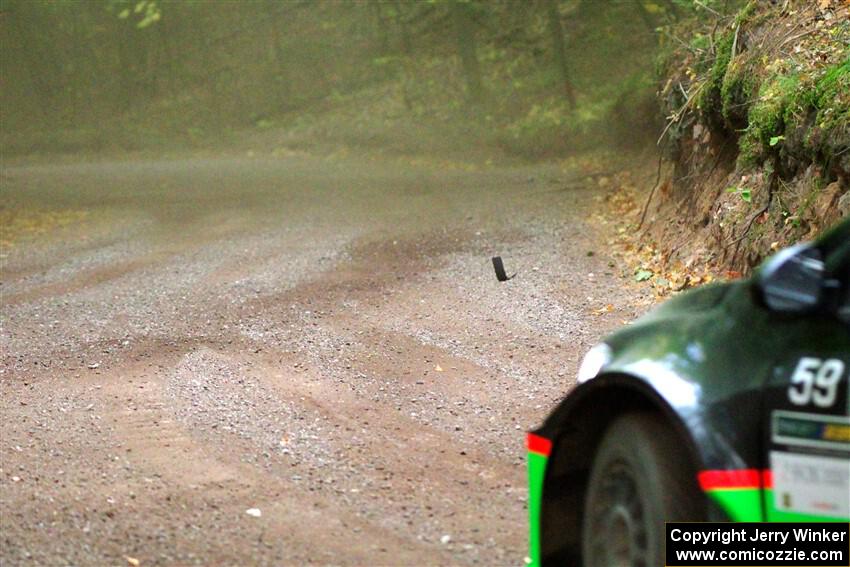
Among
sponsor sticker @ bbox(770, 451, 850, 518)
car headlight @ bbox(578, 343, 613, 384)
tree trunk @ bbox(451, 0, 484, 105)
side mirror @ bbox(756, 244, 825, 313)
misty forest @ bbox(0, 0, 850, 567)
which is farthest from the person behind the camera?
tree trunk @ bbox(451, 0, 484, 105)

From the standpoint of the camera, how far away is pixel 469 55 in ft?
89.8

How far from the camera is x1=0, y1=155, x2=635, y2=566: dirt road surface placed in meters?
5.18

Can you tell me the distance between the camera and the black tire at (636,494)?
334cm

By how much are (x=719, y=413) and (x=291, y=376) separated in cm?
530

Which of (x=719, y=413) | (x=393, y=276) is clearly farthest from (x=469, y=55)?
(x=719, y=413)

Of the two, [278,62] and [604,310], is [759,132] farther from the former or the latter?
[278,62]

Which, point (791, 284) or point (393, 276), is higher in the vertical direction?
point (791, 284)

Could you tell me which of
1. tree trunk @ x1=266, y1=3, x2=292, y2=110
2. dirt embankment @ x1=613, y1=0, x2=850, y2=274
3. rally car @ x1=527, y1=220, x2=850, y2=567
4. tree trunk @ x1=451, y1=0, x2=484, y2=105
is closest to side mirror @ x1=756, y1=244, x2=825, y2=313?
rally car @ x1=527, y1=220, x2=850, y2=567

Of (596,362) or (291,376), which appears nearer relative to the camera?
(596,362)

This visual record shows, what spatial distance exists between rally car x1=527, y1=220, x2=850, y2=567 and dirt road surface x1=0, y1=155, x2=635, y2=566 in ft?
3.82

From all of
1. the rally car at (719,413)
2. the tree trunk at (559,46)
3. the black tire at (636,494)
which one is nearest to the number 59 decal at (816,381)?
the rally car at (719,413)

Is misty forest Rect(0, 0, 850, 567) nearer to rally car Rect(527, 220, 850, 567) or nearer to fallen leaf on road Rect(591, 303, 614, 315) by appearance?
fallen leaf on road Rect(591, 303, 614, 315)

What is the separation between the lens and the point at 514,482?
18.8ft

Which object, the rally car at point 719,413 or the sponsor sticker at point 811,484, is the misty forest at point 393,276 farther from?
the sponsor sticker at point 811,484
